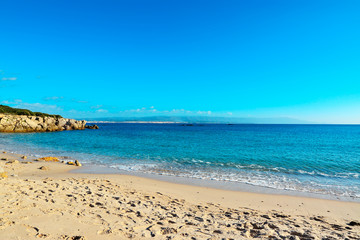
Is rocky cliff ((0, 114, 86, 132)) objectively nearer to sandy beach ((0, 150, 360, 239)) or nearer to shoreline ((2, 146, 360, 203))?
shoreline ((2, 146, 360, 203))

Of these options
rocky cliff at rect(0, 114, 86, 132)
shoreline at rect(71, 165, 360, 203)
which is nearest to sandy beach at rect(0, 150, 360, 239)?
shoreline at rect(71, 165, 360, 203)

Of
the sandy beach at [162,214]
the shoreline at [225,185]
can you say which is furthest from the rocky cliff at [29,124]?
the sandy beach at [162,214]

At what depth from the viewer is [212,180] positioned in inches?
506

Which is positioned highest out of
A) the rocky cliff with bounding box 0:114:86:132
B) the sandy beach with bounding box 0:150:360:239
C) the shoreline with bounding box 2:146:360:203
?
the rocky cliff with bounding box 0:114:86:132

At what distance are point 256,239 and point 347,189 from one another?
9.74 meters

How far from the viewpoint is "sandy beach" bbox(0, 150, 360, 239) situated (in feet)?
17.8

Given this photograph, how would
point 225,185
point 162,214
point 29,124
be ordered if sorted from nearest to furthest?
point 162,214 → point 225,185 → point 29,124

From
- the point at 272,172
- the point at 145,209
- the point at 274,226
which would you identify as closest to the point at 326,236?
the point at 274,226

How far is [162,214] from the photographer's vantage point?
22.5ft

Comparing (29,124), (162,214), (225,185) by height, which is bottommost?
(225,185)

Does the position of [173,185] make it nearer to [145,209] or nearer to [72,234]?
[145,209]

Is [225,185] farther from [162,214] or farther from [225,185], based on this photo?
[162,214]

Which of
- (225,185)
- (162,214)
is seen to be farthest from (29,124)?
(162,214)

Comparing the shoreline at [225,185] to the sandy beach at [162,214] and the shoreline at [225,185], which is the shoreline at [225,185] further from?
the sandy beach at [162,214]
